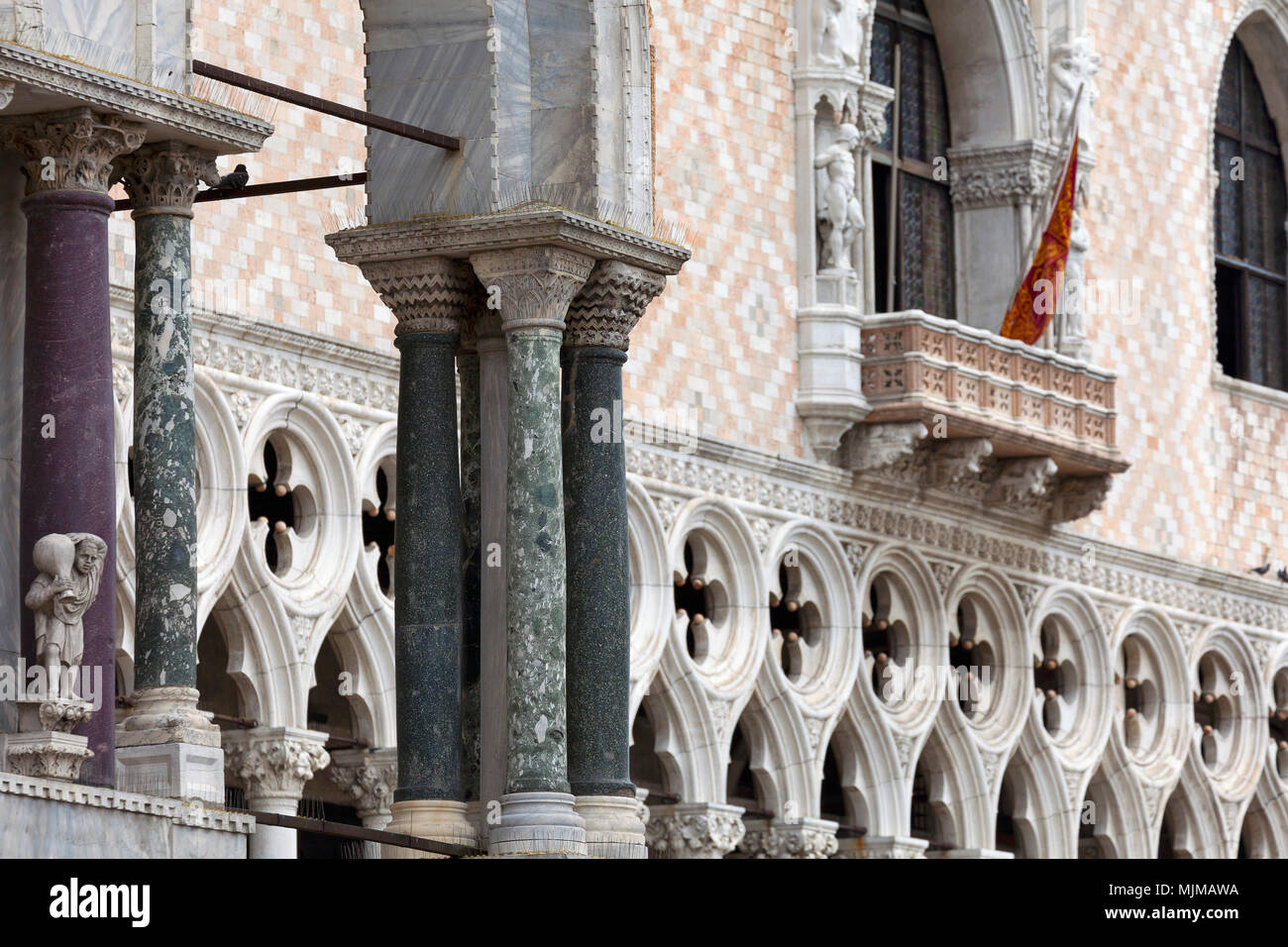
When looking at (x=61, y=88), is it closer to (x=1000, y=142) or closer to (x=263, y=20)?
(x=263, y=20)

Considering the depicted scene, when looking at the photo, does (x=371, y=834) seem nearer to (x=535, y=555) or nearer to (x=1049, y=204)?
(x=535, y=555)

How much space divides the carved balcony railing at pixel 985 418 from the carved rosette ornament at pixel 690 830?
3.90 metres

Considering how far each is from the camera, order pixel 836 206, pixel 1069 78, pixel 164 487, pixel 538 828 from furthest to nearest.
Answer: pixel 1069 78
pixel 836 206
pixel 538 828
pixel 164 487

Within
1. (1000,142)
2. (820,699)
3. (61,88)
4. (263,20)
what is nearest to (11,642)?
(61,88)

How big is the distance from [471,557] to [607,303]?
1596 millimetres

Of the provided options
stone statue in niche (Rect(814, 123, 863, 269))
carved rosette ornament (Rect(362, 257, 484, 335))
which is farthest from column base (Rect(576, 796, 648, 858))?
stone statue in niche (Rect(814, 123, 863, 269))

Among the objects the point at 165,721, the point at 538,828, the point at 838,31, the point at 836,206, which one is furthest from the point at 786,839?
the point at 165,721

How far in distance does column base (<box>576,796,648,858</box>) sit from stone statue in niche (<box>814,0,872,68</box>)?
13.3 metres

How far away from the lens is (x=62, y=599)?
15836 mm

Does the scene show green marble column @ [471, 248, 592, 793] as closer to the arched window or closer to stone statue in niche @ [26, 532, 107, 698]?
stone statue in niche @ [26, 532, 107, 698]

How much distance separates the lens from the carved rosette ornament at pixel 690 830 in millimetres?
28672

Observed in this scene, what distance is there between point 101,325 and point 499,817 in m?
4.00

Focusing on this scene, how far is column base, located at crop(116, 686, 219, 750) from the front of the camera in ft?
53.4

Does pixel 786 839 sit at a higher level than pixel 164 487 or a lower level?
lower
